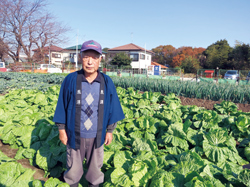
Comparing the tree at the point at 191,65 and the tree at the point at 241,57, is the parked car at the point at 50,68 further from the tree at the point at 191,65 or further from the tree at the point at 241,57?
the tree at the point at 241,57

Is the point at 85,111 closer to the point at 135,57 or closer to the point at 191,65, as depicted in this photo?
the point at 135,57

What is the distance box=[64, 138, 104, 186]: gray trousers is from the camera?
1.83 meters

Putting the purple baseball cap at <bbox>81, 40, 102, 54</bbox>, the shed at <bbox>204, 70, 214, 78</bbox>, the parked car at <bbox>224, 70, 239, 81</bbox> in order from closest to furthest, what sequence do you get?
the purple baseball cap at <bbox>81, 40, 102, 54</bbox> < the parked car at <bbox>224, 70, 239, 81</bbox> < the shed at <bbox>204, 70, 214, 78</bbox>

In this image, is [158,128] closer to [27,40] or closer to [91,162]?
[91,162]

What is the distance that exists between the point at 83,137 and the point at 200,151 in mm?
1737

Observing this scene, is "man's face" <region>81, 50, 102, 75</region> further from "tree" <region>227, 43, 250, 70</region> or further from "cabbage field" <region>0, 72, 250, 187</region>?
"tree" <region>227, 43, 250, 70</region>

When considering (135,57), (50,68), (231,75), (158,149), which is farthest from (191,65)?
(158,149)

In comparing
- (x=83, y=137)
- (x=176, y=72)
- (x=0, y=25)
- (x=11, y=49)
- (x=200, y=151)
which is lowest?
(x=200, y=151)

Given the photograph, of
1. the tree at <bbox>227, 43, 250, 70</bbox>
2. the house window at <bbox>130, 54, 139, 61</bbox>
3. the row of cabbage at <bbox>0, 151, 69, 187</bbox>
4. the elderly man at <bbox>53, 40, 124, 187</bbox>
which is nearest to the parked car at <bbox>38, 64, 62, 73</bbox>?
the house window at <bbox>130, 54, 139, 61</bbox>

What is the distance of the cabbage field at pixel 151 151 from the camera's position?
1.69 meters

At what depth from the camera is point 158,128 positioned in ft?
10.9

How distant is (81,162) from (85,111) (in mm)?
549

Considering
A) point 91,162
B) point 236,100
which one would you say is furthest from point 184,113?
point 236,100

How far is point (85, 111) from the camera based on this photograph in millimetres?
1789
